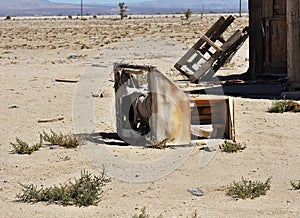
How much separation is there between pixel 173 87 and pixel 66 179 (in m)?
1.98

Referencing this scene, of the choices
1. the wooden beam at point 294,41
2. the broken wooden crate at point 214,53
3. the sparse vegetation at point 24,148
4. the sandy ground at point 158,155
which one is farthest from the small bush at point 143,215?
the broken wooden crate at point 214,53

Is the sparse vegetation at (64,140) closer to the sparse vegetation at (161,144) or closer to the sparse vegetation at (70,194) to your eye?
the sparse vegetation at (161,144)

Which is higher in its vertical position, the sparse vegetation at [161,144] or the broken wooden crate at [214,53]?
the broken wooden crate at [214,53]

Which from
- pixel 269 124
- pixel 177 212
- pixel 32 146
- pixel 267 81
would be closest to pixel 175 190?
pixel 177 212

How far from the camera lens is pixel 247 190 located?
6.41 m

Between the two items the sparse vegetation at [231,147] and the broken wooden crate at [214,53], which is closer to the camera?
the sparse vegetation at [231,147]

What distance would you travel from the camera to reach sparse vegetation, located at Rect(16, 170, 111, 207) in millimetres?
6227

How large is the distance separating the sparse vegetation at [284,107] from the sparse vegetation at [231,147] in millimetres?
2867

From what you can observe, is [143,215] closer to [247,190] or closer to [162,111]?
[247,190]

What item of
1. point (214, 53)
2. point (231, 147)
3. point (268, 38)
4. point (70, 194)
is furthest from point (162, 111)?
point (268, 38)

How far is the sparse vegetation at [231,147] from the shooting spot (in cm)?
827

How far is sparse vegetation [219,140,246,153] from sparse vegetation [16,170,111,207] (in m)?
2.24

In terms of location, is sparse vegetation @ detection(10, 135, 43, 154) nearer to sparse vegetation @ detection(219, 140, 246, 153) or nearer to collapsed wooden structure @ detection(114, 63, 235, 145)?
collapsed wooden structure @ detection(114, 63, 235, 145)

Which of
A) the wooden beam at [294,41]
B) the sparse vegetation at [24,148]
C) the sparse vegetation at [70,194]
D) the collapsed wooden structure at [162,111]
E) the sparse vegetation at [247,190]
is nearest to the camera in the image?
the sparse vegetation at [70,194]
